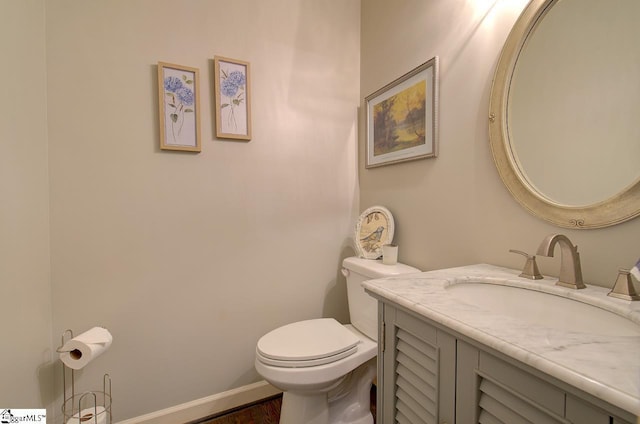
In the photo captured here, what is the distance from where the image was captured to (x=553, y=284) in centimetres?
77

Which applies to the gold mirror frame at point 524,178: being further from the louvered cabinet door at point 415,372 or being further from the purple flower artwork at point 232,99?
the purple flower artwork at point 232,99

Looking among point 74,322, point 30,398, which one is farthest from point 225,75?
point 30,398

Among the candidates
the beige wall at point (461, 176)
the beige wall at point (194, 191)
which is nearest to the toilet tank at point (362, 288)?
the beige wall at point (461, 176)

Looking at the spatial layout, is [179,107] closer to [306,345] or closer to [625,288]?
[306,345]

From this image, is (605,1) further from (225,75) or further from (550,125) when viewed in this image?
(225,75)

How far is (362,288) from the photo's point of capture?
1392 millimetres

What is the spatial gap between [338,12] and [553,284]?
1.81 meters

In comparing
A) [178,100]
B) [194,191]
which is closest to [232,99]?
[178,100]

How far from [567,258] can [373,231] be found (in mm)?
901

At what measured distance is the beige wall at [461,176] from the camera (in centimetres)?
85

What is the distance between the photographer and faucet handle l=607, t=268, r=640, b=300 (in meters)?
0.64

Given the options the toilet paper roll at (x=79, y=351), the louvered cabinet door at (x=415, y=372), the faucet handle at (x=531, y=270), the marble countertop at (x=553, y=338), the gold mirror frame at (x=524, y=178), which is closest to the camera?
the marble countertop at (x=553, y=338)

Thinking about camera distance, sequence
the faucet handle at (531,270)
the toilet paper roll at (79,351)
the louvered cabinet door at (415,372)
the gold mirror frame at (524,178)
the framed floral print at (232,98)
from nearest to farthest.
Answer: the louvered cabinet door at (415,372) → the gold mirror frame at (524,178) → the faucet handle at (531,270) → the toilet paper roll at (79,351) → the framed floral print at (232,98)

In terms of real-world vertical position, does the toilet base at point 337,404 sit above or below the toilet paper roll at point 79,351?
below
